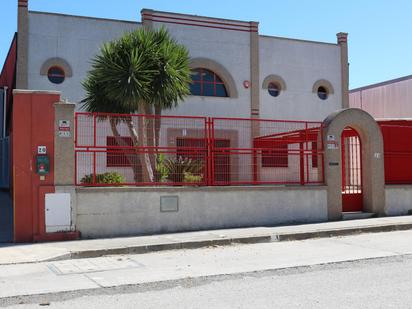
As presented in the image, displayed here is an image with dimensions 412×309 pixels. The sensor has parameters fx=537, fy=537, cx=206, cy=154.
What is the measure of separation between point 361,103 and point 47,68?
21.4m

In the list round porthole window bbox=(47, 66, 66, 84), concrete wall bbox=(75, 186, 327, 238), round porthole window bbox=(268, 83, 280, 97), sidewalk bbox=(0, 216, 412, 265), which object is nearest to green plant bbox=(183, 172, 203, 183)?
concrete wall bbox=(75, 186, 327, 238)

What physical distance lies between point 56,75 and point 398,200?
1363cm

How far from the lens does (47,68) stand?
21000 millimetres

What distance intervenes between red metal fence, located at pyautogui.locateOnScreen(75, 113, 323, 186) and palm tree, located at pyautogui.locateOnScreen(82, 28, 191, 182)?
196cm

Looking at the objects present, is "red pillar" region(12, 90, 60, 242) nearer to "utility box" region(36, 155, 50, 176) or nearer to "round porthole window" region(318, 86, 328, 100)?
"utility box" region(36, 155, 50, 176)

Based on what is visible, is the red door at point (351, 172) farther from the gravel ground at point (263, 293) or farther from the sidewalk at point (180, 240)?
the gravel ground at point (263, 293)

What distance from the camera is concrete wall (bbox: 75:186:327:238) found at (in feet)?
41.1

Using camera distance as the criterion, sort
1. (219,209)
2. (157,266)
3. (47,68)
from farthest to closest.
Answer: (47,68) → (219,209) → (157,266)

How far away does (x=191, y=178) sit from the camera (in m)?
13.8

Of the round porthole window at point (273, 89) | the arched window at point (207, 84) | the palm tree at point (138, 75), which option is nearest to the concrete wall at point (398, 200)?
the palm tree at point (138, 75)

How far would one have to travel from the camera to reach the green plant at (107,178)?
12836mm

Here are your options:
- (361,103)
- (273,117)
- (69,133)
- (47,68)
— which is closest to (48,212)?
(69,133)

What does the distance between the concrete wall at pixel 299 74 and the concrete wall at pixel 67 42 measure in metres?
7.29

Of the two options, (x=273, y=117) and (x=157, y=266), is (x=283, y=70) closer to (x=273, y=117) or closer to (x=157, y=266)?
(x=273, y=117)
